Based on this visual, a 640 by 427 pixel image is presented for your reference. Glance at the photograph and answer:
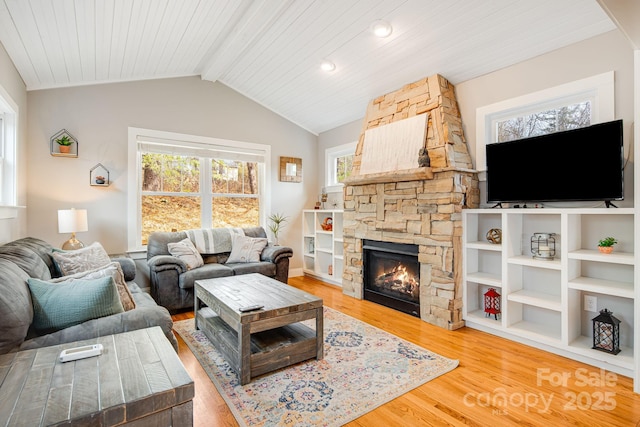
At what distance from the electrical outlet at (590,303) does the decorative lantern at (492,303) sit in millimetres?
687

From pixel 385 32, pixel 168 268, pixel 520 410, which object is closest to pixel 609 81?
pixel 385 32

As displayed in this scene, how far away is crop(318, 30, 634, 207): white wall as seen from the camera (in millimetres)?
2520

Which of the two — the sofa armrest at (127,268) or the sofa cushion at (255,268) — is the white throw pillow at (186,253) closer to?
the sofa cushion at (255,268)

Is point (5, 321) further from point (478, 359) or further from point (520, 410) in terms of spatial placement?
point (478, 359)

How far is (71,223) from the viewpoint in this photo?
3.48 m

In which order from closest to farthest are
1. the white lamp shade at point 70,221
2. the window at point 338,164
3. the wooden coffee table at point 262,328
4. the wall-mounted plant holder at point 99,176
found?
the wooden coffee table at point 262,328, the white lamp shade at point 70,221, the wall-mounted plant holder at point 99,176, the window at point 338,164

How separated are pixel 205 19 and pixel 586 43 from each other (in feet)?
11.4

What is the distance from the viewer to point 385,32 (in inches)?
124

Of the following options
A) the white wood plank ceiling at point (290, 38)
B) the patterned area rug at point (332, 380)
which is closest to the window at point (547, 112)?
the white wood plank ceiling at point (290, 38)

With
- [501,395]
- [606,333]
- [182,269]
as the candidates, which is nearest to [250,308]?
[501,395]

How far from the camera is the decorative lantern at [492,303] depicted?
3.22 meters

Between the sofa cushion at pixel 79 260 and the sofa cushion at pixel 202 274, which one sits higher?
the sofa cushion at pixel 79 260

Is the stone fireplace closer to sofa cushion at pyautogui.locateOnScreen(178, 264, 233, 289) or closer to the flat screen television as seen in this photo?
the flat screen television

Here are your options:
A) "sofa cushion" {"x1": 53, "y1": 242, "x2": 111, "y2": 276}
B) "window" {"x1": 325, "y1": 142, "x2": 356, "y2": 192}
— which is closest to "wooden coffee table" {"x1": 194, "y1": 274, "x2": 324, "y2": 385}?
"sofa cushion" {"x1": 53, "y1": 242, "x2": 111, "y2": 276}
